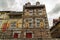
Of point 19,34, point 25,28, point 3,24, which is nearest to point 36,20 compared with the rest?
point 25,28

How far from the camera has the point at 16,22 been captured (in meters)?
28.0

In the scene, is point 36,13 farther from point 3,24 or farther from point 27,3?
point 3,24

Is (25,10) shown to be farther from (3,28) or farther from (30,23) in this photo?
A: (3,28)

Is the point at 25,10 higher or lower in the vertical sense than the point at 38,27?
higher

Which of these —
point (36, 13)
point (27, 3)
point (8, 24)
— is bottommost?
point (8, 24)

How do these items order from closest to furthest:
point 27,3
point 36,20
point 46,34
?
point 46,34 → point 36,20 → point 27,3

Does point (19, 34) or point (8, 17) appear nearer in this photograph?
point (19, 34)

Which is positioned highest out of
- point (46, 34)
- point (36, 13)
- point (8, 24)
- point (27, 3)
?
point (27, 3)

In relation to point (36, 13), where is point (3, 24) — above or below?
below

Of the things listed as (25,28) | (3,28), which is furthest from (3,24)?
(25,28)

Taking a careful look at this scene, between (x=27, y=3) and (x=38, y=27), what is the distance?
7.31m

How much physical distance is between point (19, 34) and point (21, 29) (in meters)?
1.20

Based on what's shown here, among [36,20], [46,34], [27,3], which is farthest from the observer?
[27,3]

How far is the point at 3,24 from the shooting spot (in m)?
27.7
